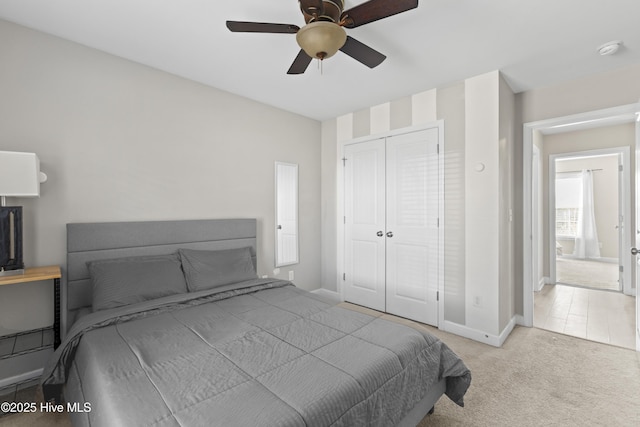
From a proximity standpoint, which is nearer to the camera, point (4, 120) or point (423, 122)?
point (4, 120)

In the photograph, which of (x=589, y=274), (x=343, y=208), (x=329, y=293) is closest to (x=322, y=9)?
(x=343, y=208)

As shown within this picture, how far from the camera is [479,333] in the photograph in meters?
2.96

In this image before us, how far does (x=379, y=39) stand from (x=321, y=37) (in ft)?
3.10

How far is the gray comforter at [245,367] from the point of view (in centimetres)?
115

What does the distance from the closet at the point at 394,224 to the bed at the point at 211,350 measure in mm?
1519

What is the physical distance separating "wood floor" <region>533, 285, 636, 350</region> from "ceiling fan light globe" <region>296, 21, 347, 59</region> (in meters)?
3.64

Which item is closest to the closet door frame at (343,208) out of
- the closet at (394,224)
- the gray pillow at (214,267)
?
the closet at (394,224)

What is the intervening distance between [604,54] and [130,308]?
14.0ft

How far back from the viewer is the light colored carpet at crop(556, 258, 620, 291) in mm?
4945

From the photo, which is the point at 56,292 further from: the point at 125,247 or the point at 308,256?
the point at 308,256

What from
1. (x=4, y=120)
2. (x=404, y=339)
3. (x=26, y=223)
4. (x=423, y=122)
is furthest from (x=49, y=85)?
(x=423, y=122)

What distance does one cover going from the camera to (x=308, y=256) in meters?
4.31

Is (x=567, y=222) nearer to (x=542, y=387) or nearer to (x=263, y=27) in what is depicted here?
(x=542, y=387)

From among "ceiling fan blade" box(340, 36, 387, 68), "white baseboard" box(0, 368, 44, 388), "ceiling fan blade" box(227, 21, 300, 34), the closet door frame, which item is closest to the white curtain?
the closet door frame
